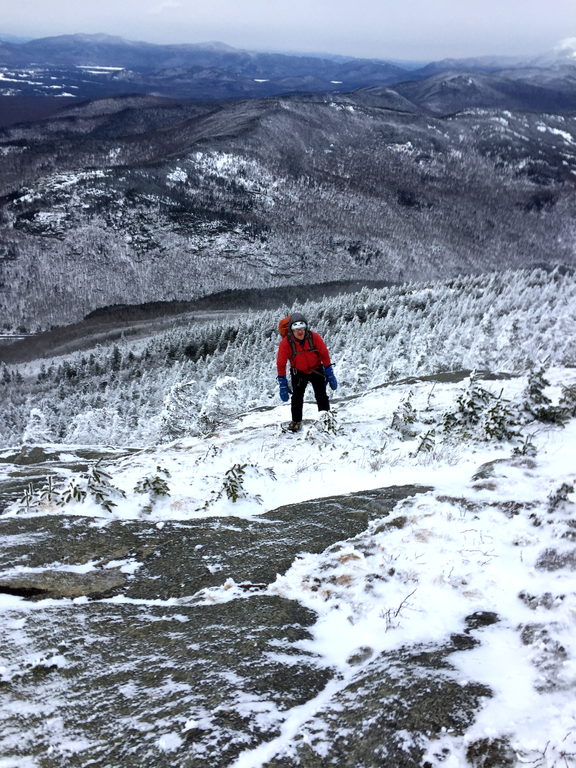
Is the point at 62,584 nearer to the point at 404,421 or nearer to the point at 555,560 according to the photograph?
the point at 555,560

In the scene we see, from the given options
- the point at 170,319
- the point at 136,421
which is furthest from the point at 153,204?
the point at 136,421

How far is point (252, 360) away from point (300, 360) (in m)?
36.1

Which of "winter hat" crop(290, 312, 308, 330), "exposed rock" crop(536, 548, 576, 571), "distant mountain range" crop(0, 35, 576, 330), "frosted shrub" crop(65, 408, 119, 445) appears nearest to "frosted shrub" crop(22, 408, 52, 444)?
"frosted shrub" crop(65, 408, 119, 445)

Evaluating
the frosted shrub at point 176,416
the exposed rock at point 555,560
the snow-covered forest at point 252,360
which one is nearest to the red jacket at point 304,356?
the snow-covered forest at point 252,360

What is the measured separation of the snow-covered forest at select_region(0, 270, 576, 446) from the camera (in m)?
25.0

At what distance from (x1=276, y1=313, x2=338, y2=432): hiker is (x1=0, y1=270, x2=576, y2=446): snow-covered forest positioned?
506cm

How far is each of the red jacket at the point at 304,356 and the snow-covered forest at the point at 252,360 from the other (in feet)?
17.8

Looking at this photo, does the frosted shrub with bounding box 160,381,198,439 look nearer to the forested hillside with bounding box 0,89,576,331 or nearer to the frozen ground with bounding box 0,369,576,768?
the frozen ground with bounding box 0,369,576,768

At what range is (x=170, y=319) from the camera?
78812 mm

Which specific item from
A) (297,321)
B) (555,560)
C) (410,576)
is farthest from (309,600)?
(297,321)

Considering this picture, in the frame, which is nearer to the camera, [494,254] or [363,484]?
[363,484]

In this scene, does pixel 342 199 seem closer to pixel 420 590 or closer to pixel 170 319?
pixel 170 319

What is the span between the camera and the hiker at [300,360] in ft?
30.3

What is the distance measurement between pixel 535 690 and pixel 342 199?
508 feet
